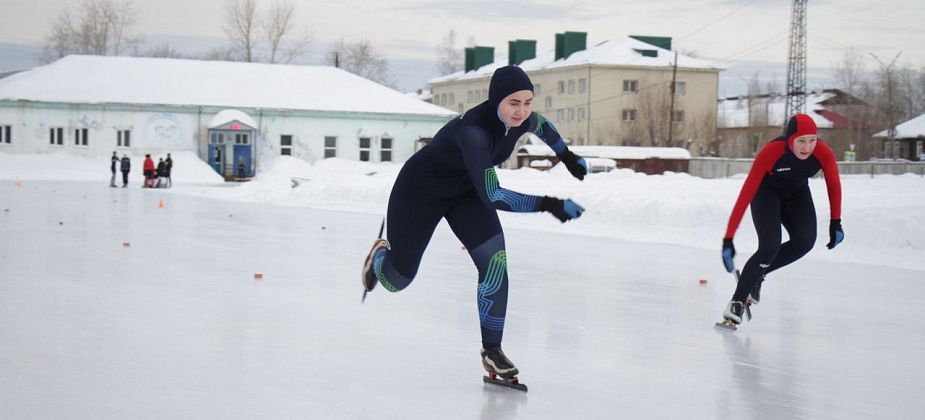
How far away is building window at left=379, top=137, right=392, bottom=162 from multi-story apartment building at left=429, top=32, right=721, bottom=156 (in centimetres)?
2541

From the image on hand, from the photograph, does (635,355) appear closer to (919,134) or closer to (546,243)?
(546,243)

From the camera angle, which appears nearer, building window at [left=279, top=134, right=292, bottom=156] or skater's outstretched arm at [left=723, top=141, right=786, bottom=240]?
skater's outstretched arm at [left=723, top=141, right=786, bottom=240]

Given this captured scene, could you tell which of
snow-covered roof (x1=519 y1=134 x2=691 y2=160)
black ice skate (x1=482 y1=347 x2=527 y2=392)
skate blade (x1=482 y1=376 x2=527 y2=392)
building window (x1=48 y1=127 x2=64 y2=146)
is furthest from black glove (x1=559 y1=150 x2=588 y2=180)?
building window (x1=48 y1=127 x2=64 y2=146)

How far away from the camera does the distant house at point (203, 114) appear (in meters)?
48.6

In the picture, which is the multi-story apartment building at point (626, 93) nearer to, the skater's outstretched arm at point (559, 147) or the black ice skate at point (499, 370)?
the skater's outstretched arm at point (559, 147)

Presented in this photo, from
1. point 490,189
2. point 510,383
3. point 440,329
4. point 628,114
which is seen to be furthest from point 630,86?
point 490,189

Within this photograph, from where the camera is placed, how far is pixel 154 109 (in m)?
49.0

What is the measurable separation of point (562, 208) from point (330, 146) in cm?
4763

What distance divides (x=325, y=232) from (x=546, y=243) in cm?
359

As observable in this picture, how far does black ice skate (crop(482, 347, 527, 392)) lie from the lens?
5.32 meters

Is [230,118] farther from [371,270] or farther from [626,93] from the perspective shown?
[371,270]

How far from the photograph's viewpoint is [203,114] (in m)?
49.7

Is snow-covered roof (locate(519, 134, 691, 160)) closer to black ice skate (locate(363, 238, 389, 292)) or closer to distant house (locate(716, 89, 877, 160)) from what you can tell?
distant house (locate(716, 89, 877, 160))

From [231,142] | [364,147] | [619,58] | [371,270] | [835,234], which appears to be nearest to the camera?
[371,270]
